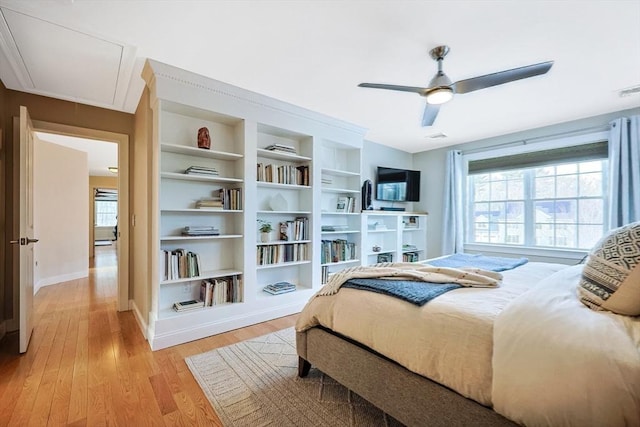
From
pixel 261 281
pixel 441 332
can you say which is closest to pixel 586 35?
pixel 441 332

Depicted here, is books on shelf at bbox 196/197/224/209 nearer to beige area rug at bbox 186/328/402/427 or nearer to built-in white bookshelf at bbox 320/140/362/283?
beige area rug at bbox 186/328/402/427

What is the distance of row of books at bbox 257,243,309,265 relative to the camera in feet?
10.2

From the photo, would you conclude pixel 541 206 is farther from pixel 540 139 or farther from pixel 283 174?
pixel 283 174

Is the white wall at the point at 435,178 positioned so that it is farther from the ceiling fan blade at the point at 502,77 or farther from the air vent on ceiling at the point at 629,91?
the ceiling fan blade at the point at 502,77

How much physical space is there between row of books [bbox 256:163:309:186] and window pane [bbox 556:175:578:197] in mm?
3453

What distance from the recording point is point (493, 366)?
1.02 m

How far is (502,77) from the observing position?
1.97m

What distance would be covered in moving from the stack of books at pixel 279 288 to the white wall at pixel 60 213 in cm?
369

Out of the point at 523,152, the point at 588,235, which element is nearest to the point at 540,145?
the point at 523,152

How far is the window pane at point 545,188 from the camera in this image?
3895 mm

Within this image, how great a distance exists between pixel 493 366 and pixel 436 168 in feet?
14.4

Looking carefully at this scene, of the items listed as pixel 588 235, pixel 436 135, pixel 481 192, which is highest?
pixel 436 135

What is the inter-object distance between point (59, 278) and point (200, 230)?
12.7ft

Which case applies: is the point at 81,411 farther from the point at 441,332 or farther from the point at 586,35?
the point at 586,35
